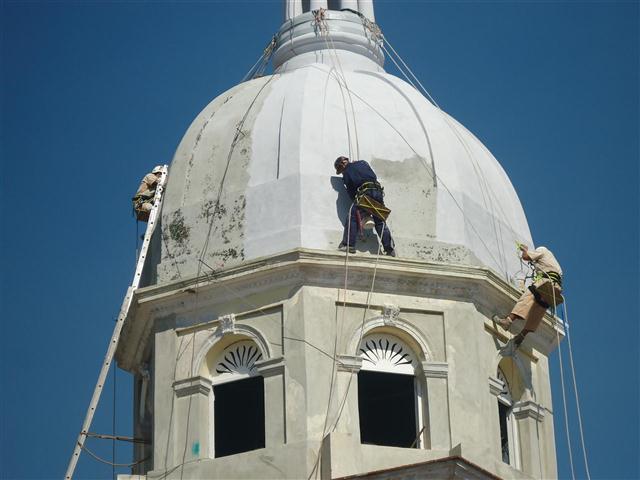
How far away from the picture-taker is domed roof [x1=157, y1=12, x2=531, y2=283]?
1870 inches

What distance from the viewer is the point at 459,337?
46.7 meters

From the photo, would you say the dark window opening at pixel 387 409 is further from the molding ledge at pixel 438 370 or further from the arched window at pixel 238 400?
the arched window at pixel 238 400

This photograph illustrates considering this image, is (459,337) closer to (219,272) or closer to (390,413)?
(390,413)

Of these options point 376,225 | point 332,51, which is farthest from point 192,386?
point 332,51

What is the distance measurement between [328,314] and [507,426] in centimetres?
483

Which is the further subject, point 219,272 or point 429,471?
point 219,272

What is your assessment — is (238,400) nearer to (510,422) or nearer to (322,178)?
(322,178)

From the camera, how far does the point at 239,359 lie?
47.0 metres

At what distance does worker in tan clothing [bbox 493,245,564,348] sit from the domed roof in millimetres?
1014

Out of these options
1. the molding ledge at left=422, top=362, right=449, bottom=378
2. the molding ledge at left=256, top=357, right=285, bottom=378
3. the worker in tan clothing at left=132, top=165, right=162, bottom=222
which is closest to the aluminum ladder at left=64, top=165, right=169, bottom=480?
the worker in tan clothing at left=132, top=165, right=162, bottom=222

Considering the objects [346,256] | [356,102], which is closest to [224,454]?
[346,256]

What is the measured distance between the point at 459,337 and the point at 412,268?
172 cm

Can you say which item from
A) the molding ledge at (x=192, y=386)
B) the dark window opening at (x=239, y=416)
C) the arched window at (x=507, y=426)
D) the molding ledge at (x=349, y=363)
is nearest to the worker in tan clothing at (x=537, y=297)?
the arched window at (x=507, y=426)

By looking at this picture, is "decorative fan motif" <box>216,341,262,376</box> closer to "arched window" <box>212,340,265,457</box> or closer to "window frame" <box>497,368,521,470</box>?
"arched window" <box>212,340,265,457</box>
